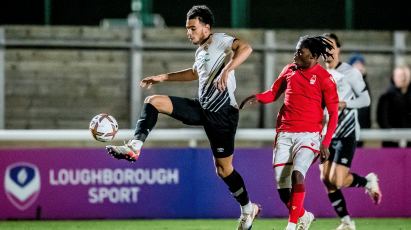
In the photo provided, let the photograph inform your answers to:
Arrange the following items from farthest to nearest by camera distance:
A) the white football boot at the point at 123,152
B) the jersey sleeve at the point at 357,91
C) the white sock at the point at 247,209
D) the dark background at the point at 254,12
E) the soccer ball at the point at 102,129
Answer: the dark background at the point at 254,12 → the jersey sleeve at the point at 357,91 → the white sock at the point at 247,209 → the soccer ball at the point at 102,129 → the white football boot at the point at 123,152

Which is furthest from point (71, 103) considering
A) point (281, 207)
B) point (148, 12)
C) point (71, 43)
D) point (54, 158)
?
point (281, 207)

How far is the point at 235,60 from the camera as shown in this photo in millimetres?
5543

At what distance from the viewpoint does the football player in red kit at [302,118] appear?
547 centimetres

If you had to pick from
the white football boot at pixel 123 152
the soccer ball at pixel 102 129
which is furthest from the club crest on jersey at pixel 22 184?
the white football boot at pixel 123 152

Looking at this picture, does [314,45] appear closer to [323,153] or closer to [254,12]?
[323,153]

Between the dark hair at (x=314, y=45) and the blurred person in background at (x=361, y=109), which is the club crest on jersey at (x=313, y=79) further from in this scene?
the blurred person in background at (x=361, y=109)

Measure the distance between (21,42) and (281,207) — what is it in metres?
6.70

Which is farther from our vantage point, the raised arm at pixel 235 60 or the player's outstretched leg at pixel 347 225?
the player's outstretched leg at pixel 347 225

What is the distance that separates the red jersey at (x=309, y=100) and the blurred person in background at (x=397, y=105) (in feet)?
11.1

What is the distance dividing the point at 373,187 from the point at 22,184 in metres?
4.26

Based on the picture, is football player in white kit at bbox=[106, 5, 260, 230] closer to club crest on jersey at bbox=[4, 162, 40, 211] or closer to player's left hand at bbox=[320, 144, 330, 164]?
player's left hand at bbox=[320, 144, 330, 164]

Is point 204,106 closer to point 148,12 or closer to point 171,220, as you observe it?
point 171,220

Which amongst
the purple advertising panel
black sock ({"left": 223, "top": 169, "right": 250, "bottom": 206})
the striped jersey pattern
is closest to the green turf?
the purple advertising panel

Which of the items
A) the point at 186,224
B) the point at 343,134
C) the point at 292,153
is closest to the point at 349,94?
the point at 343,134
